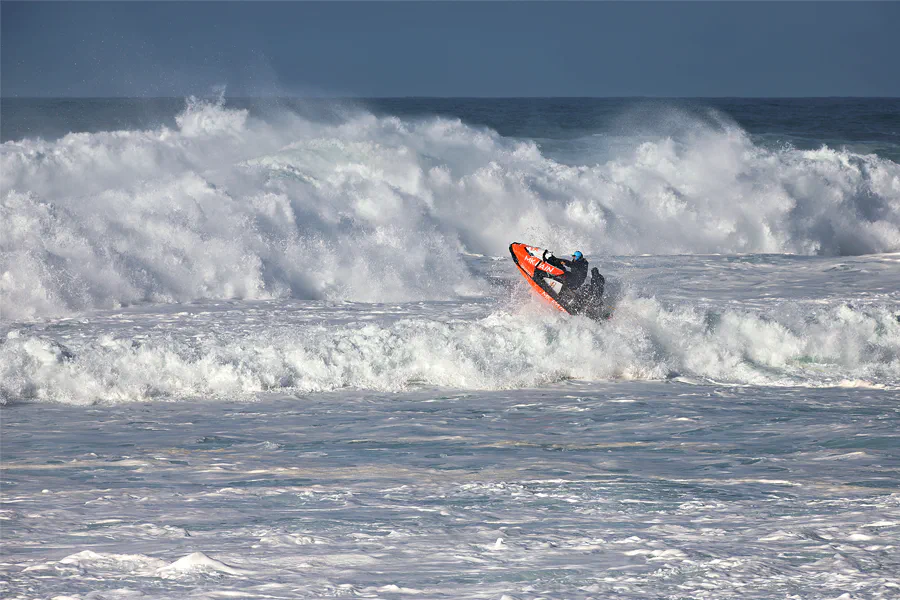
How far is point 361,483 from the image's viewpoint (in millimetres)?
7945

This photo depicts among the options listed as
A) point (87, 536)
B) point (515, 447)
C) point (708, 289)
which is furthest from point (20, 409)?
point (708, 289)

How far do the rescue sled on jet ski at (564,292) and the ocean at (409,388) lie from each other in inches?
10.8

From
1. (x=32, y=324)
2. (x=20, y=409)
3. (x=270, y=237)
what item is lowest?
(x=20, y=409)

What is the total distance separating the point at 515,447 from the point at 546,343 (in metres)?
3.68

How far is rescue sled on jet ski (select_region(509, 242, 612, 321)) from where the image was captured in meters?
13.4

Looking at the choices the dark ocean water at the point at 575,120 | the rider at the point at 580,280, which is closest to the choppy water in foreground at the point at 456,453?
the rider at the point at 580,280

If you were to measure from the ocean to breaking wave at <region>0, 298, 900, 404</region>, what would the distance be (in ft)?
0.14

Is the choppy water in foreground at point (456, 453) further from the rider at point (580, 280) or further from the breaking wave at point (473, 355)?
the rider at point (580, 280)

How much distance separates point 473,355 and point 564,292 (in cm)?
177

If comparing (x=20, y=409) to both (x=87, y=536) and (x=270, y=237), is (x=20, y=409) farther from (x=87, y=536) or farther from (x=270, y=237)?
(x=270, y=237)

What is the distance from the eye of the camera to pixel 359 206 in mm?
23219

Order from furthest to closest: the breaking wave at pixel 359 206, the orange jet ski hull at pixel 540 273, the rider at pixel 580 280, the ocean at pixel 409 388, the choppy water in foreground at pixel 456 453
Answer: the breaking wave at pixel 359 206
the orange jet ski hull at pixel 540 273
the rider at pixel 580 280
the ocean at pixel 409 388
the choppy water in foreground at pixel 456 453

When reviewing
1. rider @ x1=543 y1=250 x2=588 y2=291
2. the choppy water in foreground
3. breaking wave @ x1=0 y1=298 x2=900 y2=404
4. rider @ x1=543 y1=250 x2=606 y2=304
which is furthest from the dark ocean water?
the choppy water in foreground

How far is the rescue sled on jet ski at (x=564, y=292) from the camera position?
13367 mm
